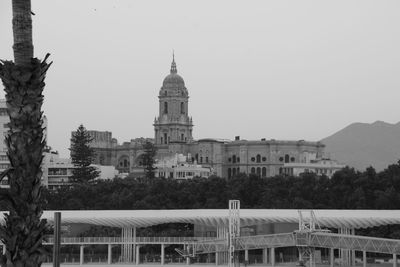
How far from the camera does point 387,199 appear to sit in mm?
84875

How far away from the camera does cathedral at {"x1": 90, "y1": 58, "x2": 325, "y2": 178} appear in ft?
532

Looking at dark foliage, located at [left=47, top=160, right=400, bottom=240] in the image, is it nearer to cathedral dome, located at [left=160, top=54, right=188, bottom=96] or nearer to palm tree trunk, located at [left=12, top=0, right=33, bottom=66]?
cathedral dome, located at [left=160, top=54, right=188, bottom=96]

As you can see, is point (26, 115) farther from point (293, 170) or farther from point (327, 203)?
point (293, 170)

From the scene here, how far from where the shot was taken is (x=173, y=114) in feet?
560

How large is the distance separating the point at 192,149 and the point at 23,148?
150 m

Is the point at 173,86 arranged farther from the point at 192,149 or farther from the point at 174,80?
the point at 192,149

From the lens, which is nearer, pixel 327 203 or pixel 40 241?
pixel 40 241

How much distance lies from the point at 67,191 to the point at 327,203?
31.1 m

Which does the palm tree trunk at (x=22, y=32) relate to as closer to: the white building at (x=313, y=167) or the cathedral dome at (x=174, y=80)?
the white building at (x=313, y=167)

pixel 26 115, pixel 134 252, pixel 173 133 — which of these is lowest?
pixel 134 252

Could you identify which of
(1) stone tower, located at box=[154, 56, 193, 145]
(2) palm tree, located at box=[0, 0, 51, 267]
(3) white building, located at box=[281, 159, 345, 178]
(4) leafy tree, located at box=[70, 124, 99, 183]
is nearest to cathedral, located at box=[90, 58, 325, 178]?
(1) stone tower, located at box=[154, 56, 193, 145]

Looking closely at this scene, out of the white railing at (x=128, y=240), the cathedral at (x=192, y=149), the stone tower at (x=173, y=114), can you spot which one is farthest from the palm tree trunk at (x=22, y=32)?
the stone tower at (x=173, y=114)

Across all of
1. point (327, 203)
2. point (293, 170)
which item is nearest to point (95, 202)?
point (327, 203)

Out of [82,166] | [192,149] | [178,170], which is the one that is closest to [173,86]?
[192,149]
